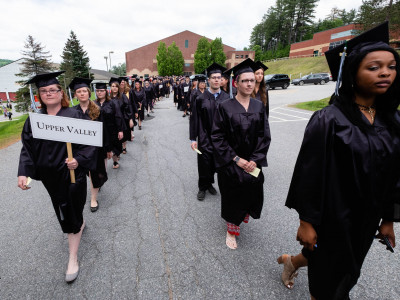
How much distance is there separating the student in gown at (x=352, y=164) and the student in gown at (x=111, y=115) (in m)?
4.03

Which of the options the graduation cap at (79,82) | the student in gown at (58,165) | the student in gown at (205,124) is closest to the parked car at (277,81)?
the student in gown at (205,124)

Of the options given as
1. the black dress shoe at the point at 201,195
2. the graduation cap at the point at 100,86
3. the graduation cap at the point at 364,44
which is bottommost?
the black dress shoe at the point at 201,195

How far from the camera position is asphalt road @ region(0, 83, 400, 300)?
204 cm

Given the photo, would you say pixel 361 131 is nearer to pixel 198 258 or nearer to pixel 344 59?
pixel 344 59

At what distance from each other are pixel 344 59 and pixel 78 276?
2.97 meters

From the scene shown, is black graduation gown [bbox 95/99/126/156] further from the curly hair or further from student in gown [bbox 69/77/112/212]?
the curly hair

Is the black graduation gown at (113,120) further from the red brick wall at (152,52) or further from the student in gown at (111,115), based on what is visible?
the red brick wall at (152,52)

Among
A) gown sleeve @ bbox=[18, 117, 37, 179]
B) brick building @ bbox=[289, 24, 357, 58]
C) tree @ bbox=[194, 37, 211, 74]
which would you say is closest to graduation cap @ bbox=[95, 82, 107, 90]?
gown sleeve @ bbox=[18, 117, 37, 179]

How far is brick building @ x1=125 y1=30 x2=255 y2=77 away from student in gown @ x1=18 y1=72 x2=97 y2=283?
54.3m

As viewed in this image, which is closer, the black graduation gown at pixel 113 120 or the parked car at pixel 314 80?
the black graduation gown at pixel 113 120

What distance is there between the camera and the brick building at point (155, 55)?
51875mm

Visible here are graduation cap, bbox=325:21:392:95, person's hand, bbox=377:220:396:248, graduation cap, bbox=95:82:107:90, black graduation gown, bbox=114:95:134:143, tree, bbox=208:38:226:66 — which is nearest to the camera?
graduation cap, bbox=325:21:392:95

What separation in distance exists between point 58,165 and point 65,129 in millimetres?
384

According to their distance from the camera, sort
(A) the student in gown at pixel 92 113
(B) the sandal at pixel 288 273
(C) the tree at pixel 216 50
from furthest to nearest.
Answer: (C) the tree at pixel 216 50 < (A) the student in gown at pixel 92 113 < (B) the sandal at pixel 288 273
